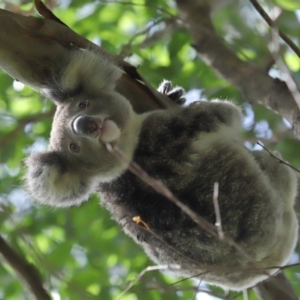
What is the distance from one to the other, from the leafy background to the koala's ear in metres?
0.50


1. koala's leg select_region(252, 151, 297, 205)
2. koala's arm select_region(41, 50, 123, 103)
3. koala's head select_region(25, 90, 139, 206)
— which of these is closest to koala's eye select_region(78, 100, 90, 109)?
koala's head select_region(25, 90, 139, 206)

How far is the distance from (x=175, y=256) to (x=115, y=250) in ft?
3.87

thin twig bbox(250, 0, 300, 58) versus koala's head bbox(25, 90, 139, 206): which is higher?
thin twig bbox(250, 0, 300, 58)

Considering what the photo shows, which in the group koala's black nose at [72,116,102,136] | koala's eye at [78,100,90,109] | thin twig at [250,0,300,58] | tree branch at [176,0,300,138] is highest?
thin twig at [250,0,300,58]

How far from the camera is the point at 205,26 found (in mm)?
4344

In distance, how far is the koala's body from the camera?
3309 millimetres

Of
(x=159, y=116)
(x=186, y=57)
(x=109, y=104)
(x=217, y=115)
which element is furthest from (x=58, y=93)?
(x=186, y=57)

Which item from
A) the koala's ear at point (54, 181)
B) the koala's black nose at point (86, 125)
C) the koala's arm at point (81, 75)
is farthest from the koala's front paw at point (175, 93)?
the koala's ear at point (54, 181)

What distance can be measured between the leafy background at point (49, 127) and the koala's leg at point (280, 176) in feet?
1.67

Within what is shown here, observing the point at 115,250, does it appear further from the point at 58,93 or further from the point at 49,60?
the point at 49,60

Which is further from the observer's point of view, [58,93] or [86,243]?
[86,243]

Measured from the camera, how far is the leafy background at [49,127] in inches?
164

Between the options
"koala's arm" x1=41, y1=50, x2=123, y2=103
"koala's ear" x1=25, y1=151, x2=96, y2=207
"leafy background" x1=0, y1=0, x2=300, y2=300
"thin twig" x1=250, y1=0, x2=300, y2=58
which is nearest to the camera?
"thin twig" x1=250, y1=0, x2=300, y2=58

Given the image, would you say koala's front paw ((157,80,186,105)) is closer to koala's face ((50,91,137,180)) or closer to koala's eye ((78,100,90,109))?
koala's face ((50,91,137,180))
